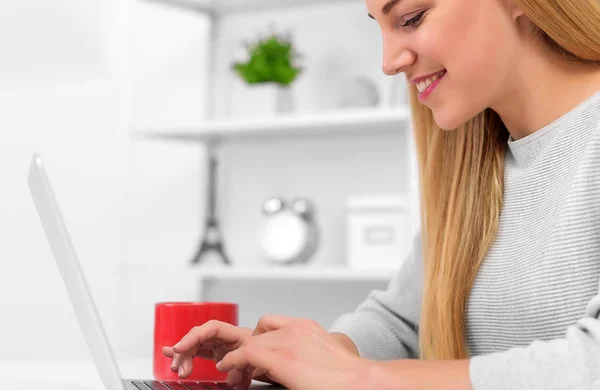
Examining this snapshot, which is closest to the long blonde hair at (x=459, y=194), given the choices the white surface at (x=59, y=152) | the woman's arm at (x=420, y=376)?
the woman's arm at (x=420, y=376)

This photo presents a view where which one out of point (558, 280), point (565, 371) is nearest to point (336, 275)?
point (558, 280)

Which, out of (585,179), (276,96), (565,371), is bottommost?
(565,371)

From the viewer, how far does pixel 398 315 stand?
1.39 m

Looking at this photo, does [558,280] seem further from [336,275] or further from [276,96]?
[276,96]

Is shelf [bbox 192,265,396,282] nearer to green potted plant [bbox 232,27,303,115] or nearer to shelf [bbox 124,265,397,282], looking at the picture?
shelf [bbox 124,265,397,282]

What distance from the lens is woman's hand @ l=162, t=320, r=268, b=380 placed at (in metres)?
1.06

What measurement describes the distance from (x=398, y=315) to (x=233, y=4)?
77.0 inches

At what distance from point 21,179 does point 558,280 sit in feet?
6.43

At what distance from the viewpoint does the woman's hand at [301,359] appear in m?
0.83

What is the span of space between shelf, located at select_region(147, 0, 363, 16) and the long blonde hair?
1.69 meters

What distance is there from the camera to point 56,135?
279 centimetres

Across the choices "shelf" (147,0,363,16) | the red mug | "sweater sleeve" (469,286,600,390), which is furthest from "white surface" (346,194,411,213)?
"sweater sleeve" (469,286,600,390)

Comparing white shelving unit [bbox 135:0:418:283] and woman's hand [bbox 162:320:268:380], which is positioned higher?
white shelving unit [bbox 135:0:418:283]

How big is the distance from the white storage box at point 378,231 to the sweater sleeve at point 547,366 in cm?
171
